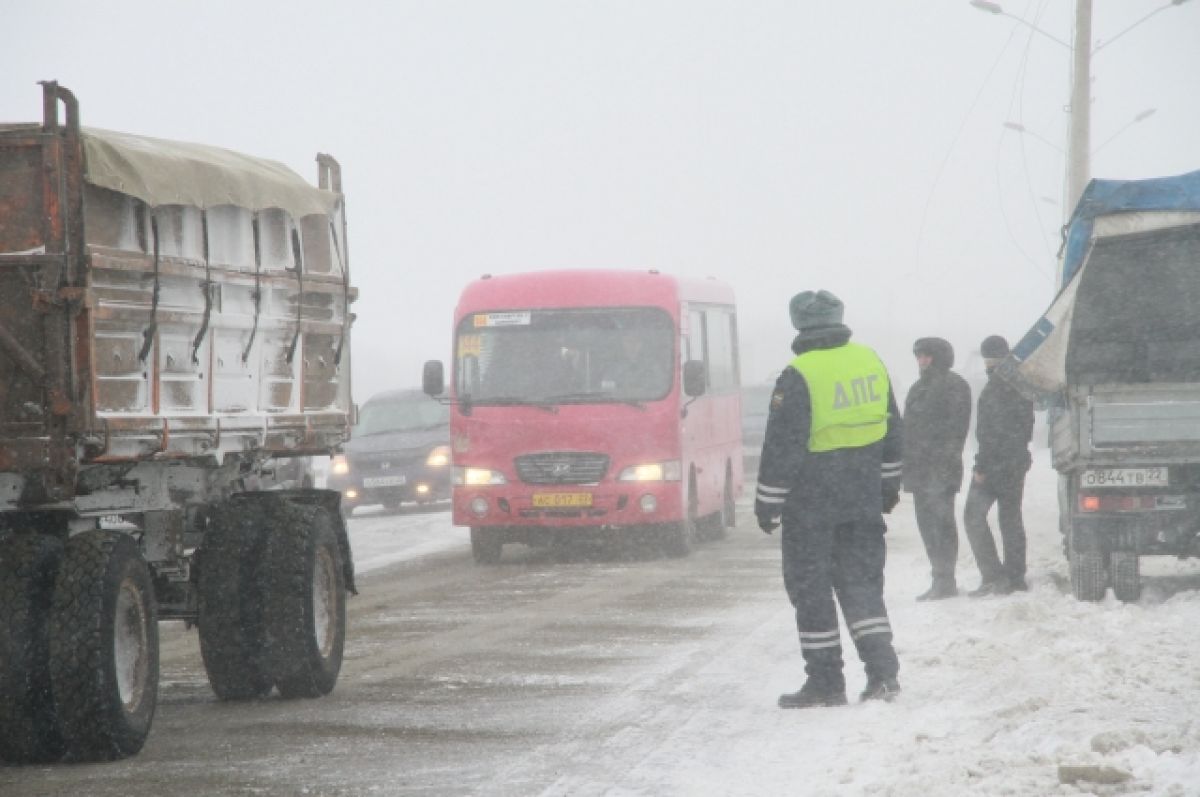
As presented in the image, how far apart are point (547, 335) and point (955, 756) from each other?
12.8 metres

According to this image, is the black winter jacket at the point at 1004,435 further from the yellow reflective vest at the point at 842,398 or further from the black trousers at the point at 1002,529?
the yellow reflective vest at the point at 842,398

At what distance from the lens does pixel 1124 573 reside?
13.0 m

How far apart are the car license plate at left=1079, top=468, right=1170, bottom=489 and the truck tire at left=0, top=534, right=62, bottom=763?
7546 millimetres

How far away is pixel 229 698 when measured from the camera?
9.99 metres

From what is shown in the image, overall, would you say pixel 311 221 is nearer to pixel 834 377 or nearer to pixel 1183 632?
pixel 834 377

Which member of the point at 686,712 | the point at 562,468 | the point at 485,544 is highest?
the point at 562,468

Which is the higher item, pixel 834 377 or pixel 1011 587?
pixel 834 377

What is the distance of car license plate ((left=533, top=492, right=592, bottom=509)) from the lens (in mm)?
19031

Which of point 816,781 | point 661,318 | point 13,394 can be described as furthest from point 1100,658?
point 661,318

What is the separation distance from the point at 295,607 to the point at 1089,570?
5.76 metres

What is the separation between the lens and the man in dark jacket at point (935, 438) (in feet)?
47.5

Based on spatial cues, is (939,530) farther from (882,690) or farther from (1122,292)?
(882,690)

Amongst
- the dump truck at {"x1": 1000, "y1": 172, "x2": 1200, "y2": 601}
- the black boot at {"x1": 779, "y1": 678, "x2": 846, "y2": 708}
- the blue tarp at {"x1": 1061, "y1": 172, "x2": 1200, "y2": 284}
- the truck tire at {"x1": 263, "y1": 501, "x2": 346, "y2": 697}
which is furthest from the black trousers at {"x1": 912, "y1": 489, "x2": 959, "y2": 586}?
the truck tire at {"x1": 263, "y1": 501, "x2": 346, "y2": 697}

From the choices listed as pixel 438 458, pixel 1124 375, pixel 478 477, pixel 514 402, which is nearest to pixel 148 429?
pixel 1124 375
